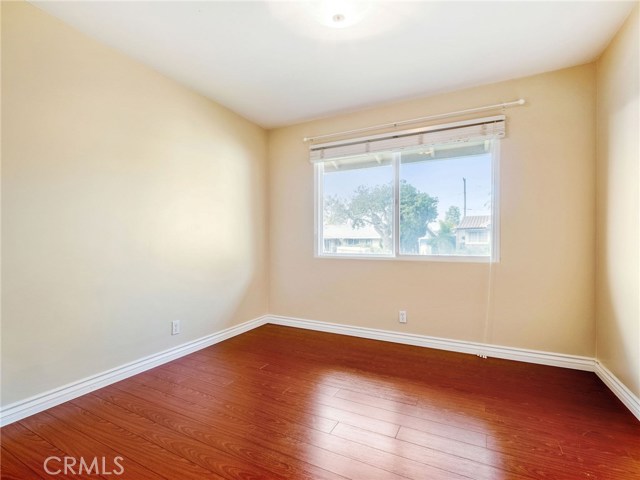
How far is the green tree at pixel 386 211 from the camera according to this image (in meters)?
3.03

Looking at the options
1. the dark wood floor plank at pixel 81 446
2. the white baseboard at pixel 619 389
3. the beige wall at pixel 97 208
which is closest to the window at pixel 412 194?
the white baseboard at pixel 619 389

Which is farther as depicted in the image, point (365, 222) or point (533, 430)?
point (365, 222)

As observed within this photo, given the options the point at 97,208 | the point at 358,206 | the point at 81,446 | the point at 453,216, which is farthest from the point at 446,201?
the point at 81,446

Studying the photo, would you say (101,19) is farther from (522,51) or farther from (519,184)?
(519,184)

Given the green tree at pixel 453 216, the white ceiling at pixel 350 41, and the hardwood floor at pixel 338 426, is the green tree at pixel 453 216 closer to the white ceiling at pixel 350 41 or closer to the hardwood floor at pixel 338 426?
the white ceiling at pixel 350 41

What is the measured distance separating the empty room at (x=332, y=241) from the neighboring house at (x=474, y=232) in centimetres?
2

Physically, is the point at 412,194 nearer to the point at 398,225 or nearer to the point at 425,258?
the point at 398,225

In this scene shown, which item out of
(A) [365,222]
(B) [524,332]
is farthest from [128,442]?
(B) [524,332]

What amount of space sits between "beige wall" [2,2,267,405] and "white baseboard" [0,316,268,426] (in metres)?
0.05

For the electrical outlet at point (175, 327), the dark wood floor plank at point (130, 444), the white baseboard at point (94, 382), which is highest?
the electrical outlet at point (175, 327)

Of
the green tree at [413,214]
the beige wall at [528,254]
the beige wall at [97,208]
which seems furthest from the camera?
the green tree at [413,214]

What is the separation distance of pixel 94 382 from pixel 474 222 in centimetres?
334

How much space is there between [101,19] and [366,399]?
3.02 meters

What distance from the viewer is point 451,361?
261 cm
